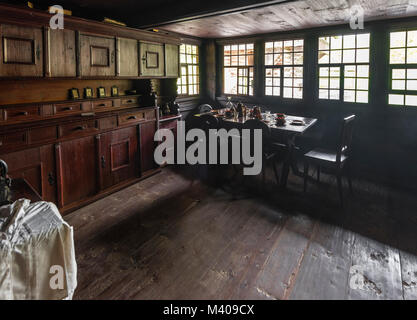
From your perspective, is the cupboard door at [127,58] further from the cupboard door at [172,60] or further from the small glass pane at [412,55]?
the small glass pane at [412,55]

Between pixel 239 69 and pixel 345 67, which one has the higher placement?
pixel 239 69

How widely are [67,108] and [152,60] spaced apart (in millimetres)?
1626

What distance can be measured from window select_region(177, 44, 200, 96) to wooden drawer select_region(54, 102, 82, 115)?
9.28 ft

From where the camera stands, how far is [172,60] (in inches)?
199

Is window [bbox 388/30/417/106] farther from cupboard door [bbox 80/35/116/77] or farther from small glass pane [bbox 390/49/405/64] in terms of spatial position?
cupboard door [bbox 80/35/116/77]

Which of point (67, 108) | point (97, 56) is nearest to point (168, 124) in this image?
point (97, 56)

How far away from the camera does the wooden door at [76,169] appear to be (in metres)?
3.35

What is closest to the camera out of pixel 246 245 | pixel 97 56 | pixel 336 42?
pixel 246 245

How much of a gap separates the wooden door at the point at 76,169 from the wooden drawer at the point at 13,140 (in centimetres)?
37

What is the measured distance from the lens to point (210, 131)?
4320 millimetres

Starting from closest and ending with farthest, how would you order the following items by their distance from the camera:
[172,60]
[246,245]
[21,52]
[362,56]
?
1. [246,245]
2. [21,52]
3. [172,60]
4. [362,56]

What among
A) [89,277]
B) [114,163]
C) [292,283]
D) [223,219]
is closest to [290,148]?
[223,219]

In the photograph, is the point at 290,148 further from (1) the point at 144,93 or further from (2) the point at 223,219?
(1) the point at 144,93

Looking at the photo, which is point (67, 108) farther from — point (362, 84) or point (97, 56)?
point (362, 84)
